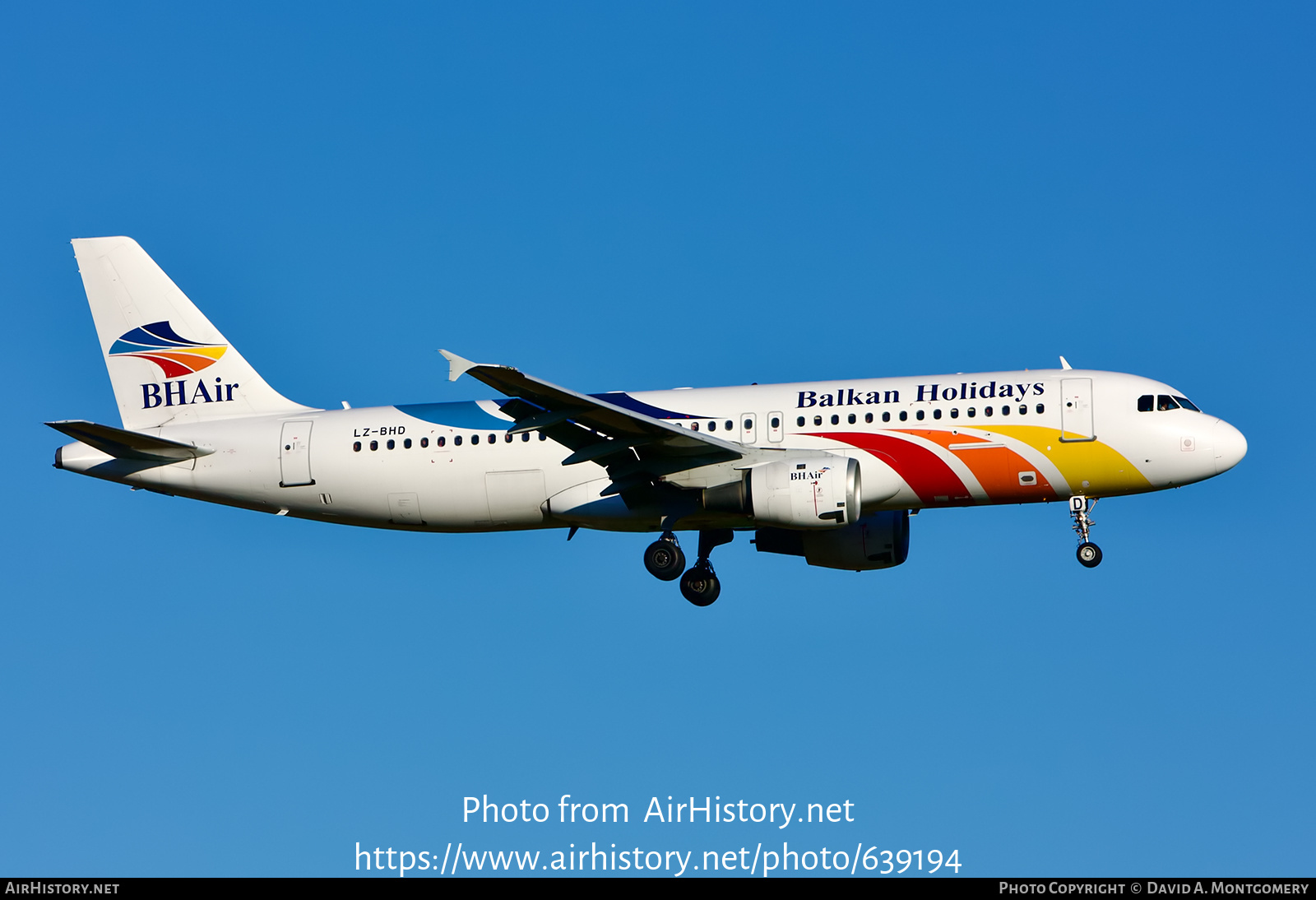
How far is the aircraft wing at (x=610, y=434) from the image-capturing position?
3222 centimetres

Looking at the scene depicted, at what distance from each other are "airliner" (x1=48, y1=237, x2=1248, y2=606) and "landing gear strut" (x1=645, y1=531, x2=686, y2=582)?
0.05m

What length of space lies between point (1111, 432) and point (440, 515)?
15.4m

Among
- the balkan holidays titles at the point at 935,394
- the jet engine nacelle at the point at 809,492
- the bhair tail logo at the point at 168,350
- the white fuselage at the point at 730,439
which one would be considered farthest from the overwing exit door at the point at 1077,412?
the bhair tail logo at the point at 168,350

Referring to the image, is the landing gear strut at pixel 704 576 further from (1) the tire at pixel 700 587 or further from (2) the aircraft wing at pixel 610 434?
(2) the aircraft wing at pixel 610 434

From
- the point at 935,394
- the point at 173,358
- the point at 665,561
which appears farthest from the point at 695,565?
the point at 173,358

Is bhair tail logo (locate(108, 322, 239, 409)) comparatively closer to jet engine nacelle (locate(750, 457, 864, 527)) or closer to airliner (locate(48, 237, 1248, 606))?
airliner (locate(48, 237, 1248, 606))

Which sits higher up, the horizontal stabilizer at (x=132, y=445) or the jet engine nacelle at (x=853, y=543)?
the horizontal stabilizer at (x=132, y=445)

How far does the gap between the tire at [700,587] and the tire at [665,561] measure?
6.27 ft

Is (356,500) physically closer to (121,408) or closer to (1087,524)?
(121,408)

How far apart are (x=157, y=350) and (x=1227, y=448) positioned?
2602 centimetres

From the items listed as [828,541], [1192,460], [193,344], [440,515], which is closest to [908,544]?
[828,541]

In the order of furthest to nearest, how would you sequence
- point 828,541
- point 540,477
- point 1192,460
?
1. point 828,541
2. point 540,477
3. point 1192,460

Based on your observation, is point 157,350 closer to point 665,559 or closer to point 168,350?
point 168,350

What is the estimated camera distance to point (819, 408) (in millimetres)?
35500
